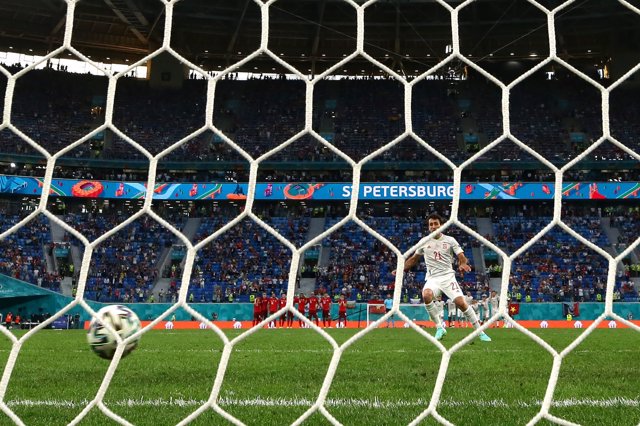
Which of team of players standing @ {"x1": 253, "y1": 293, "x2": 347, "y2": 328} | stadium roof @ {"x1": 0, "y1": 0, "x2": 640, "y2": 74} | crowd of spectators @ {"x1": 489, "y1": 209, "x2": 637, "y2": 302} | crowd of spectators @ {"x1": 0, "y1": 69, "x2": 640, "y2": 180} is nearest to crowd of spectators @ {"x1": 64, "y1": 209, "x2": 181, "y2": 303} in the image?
crowd of spectators @ {"x1": 0, "y1": 69, "x2": 640, "y2": 180}

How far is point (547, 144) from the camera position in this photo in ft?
87.0

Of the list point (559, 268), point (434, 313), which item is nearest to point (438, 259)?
point (434, 313)

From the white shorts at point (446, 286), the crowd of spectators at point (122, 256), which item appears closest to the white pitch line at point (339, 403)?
the white shorts at point (446, 286)

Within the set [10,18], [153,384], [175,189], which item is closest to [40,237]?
[175,189]

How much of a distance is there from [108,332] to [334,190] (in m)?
22.5

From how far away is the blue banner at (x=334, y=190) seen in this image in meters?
23.8

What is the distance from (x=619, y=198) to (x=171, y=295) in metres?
17.2

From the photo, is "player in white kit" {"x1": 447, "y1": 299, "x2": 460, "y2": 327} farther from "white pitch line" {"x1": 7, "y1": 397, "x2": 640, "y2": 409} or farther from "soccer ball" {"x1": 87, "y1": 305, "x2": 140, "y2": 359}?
"soccer ball" {"x1": 87, "y1": 305, "x2": 140, "y2": 359}

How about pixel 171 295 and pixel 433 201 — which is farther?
pixel 433 201

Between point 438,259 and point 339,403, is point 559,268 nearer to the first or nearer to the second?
point 438,259

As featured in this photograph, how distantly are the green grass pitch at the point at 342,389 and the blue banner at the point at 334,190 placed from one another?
744 inches

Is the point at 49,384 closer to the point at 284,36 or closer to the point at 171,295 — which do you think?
the point at 171,295

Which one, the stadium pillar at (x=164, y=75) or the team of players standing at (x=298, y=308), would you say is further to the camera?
the stadium pillar at (x=164, y=75)

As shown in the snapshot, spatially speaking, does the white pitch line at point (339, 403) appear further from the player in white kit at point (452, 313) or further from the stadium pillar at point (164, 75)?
the stadium pillar at point (164, 75)
